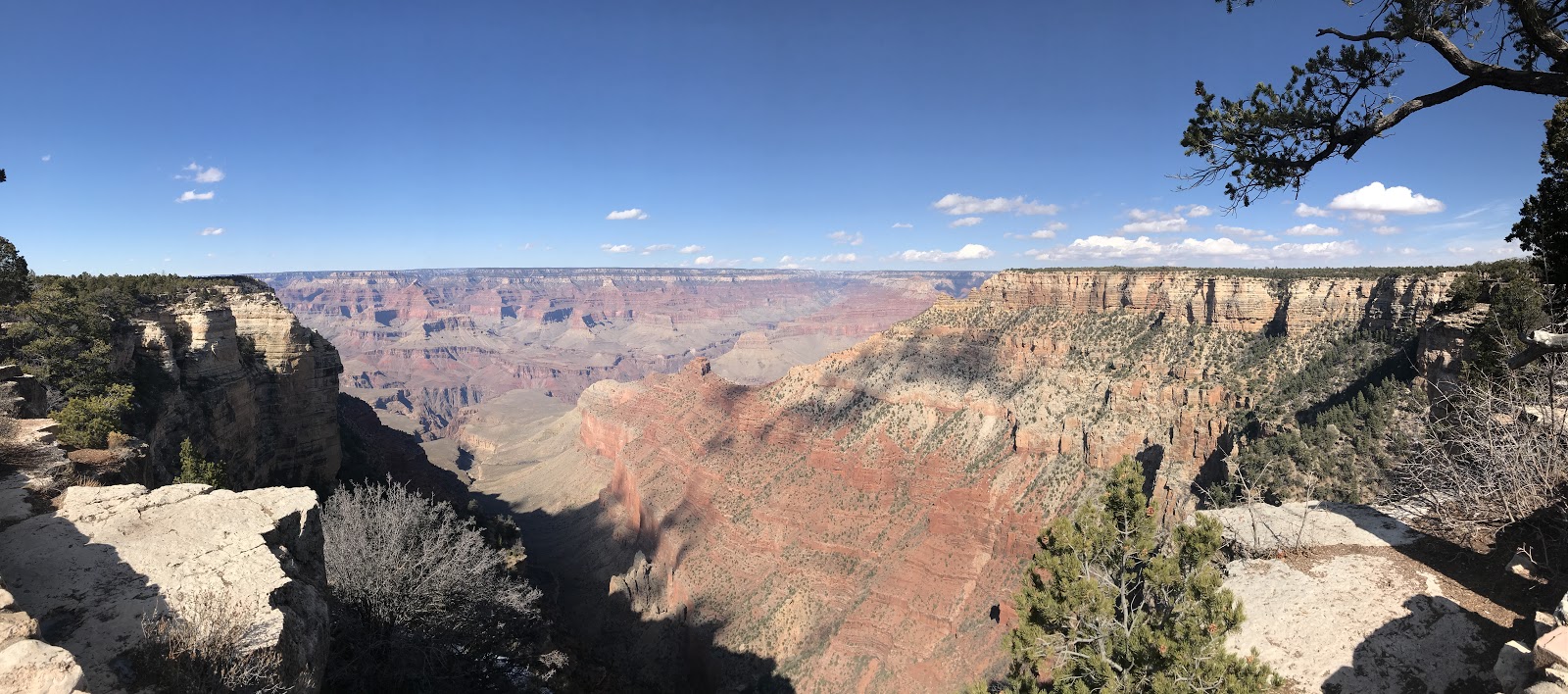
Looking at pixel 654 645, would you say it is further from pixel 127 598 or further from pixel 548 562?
pixel 127 598

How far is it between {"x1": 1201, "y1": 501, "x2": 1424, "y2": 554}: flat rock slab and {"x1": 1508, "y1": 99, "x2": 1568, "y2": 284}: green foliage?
618 cm

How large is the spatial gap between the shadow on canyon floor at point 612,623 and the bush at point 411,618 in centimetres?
597

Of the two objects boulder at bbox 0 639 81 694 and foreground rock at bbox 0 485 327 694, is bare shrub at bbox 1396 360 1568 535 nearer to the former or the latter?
boulder at bbox 0 639 81 694

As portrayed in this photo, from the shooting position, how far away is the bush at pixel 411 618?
50.4ft

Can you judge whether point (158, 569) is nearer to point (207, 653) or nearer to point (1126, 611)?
point (207, 653)

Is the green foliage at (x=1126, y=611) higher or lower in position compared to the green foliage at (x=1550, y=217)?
lower

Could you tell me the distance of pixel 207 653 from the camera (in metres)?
7.81

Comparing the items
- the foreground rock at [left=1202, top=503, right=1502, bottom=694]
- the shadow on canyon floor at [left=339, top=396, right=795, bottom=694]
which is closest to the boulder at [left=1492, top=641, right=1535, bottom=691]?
the foreground rock at [left=1202, top=503, right=1502, bottom=694]

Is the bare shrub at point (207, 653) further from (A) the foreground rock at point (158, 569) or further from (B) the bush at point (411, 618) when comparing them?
(B) the bush at point (411, 618)

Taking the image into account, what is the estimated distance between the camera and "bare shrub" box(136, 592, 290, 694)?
24.8ft

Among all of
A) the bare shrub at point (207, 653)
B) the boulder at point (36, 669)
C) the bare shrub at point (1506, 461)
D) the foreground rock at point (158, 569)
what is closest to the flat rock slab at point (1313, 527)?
the bare shrub at point (1506, 461)

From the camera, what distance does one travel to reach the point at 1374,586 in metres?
11.6

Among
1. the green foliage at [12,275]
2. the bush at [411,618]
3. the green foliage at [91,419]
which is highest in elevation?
the green foliage at [12,275]

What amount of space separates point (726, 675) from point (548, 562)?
91.8 ft
